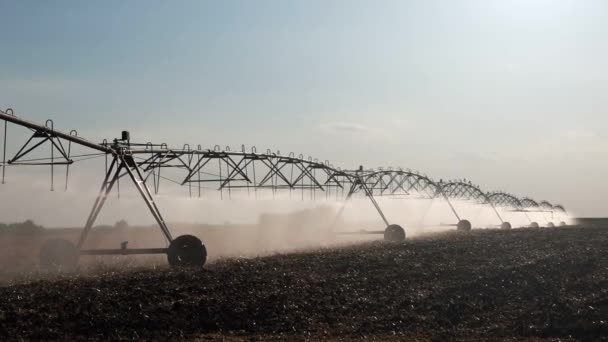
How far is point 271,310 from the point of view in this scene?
2103 centimetres

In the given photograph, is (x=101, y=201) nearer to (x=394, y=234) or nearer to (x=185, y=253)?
(x=185, y=253)

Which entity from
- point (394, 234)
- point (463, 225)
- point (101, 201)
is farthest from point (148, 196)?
point (463, 225)

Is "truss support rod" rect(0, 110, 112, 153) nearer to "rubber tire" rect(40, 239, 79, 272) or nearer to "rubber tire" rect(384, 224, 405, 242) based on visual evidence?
"rubber tire" rect(40, 239, 79, 272)

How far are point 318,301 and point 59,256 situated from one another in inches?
536

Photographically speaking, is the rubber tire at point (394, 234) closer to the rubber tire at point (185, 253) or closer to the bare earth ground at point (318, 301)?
the bare earth ground at point (318, 301)

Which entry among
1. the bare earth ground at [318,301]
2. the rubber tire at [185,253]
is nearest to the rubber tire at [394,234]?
the bare earth ground at [318,301]

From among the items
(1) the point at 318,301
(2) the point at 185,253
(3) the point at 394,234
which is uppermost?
(2) the point at 185,253

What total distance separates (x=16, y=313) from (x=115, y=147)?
10.9 metres

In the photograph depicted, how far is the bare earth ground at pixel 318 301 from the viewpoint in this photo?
18.9 m

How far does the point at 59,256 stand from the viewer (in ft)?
91.2

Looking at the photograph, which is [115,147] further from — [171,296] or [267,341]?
[267,341]

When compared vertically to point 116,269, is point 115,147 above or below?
above

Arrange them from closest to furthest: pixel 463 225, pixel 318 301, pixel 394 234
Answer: pixel 318 301
pixel 394 234
pixel 463 225

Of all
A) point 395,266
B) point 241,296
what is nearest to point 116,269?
point 241,296
